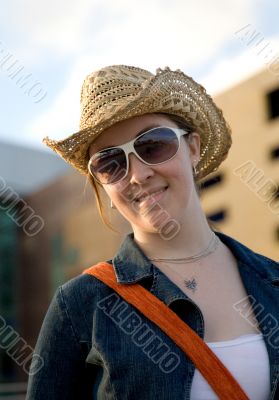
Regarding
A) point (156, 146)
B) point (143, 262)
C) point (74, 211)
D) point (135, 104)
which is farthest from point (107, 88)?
point (74, 211)

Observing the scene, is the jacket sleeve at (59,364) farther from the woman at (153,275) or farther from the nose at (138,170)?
the nose at (138,170)

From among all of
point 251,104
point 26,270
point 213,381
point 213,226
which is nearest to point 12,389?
point 213,226

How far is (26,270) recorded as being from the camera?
30297 mm

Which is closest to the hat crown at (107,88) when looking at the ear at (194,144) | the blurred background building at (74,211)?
the ear at (194,144)

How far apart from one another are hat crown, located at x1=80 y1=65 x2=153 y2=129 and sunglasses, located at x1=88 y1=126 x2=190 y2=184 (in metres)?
0.12

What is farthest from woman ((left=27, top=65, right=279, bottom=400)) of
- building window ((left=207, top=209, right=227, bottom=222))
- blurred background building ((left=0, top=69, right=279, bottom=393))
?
building window ((left=207, top=209, right=227, bottom=222))

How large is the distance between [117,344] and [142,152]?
56 centimetres

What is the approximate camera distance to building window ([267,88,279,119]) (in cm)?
2120

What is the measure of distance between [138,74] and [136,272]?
2.13 feet

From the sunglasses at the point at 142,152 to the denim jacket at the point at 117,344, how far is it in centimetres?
29

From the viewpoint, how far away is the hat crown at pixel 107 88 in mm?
1845

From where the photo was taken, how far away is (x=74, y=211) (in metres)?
28.3

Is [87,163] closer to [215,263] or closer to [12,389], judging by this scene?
[215,263]

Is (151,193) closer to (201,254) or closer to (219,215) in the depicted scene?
(201,254)
